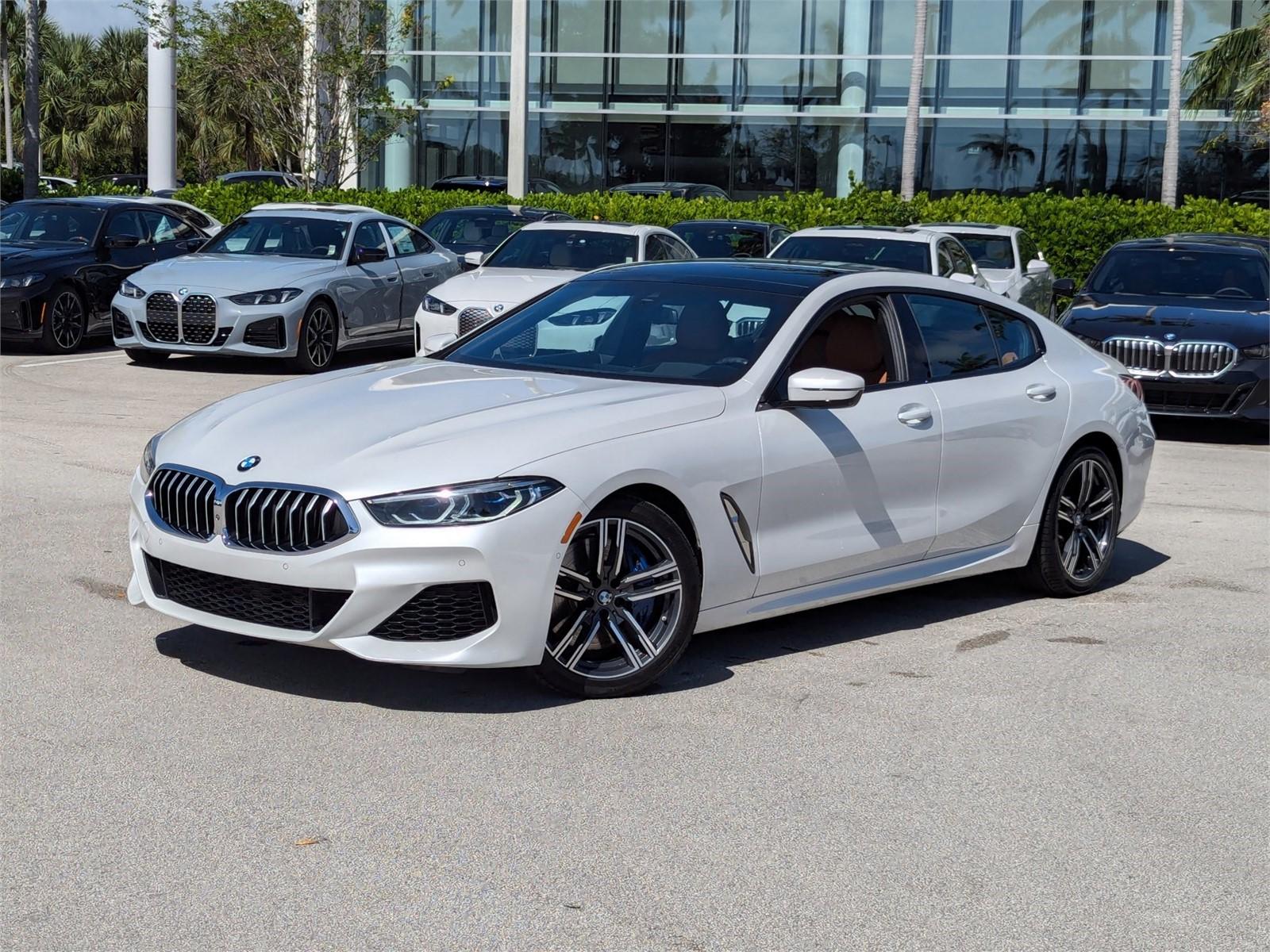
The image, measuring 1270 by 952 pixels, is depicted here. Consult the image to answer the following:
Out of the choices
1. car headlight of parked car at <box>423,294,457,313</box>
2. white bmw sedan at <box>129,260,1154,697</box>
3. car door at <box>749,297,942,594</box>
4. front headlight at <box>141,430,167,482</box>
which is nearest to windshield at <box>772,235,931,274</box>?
car headlight of parked car at <box>423,294,457,313</box>

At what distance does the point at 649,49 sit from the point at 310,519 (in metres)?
33.3

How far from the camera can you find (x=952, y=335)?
23.9ft

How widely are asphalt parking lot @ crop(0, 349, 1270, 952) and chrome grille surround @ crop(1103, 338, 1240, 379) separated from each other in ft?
22.3

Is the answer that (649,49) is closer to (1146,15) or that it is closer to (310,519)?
Answer: (1146,15)

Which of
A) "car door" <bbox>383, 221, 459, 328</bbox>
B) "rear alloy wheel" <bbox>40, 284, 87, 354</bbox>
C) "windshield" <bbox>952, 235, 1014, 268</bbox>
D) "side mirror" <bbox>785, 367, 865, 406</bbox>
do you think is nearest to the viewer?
"side mirror" <bbox>785, 367, 865, 406</bbox>

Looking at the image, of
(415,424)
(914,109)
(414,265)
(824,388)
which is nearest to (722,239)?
(414,265)

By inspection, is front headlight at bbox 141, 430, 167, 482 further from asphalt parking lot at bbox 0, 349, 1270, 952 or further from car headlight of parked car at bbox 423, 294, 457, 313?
car headlight of parked car at bbox 423, 294, 457, 313

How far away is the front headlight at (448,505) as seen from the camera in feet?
17.3

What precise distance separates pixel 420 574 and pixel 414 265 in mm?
12885

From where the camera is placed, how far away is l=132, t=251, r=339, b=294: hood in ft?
51.9

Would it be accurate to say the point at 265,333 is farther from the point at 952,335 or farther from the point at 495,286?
the point at 952,335

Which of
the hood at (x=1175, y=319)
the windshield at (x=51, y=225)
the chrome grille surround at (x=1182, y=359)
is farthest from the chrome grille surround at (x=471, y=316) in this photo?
the chrome grille surround at (x=1182, y=359)

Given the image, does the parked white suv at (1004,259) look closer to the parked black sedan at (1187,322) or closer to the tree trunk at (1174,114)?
the parked black sedan at (1187,322)

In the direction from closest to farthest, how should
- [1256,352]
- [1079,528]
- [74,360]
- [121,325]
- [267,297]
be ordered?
1. [1079,528]
2. [1256,352]
3. [267,297]
4. [121,325]
5. [74,360]
